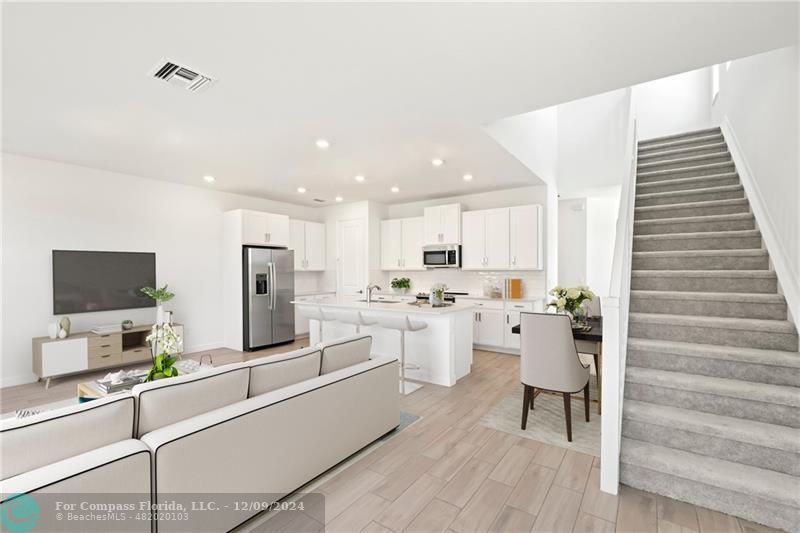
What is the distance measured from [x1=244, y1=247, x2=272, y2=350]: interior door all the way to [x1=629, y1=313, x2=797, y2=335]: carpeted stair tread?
5177mm

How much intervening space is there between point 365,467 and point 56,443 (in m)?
1.62

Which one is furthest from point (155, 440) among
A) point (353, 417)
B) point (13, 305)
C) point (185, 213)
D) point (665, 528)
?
point (185, 213)

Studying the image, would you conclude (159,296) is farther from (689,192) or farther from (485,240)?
(689,192)

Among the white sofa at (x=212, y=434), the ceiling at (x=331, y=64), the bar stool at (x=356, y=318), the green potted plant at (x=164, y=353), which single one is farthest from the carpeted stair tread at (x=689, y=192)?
the green potted plant at (x=164, y=353)

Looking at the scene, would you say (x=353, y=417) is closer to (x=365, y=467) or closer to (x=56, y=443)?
(x=365, y=467)

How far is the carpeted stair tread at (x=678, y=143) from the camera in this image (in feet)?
14.9

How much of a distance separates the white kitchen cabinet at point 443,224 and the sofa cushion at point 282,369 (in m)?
4.25

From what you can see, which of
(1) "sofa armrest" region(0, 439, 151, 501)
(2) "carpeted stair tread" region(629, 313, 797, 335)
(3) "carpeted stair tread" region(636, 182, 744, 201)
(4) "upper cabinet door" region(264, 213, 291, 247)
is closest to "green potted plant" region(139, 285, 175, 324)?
(4) "upper cabinet door" region(264, 213, 291, 247)

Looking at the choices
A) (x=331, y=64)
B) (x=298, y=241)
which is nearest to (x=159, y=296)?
(x=298, y=241)

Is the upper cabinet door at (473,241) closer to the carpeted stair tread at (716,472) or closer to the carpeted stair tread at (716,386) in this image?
the carpeted stair tread at (716,386)

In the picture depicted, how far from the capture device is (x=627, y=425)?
2.35 m

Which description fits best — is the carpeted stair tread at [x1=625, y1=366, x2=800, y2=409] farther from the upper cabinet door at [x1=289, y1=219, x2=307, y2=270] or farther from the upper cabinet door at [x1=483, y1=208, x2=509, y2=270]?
the upper cabinet door at [x1=289, y1=219, x2=307, y2=270]

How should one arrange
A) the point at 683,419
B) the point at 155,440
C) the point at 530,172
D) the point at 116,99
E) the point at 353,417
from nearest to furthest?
1. the point at 155,440
2. the point at 683,419
3. the point at 353,417
4. the point at 116,99
5. the point at 530,172

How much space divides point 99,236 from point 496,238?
224 inches
